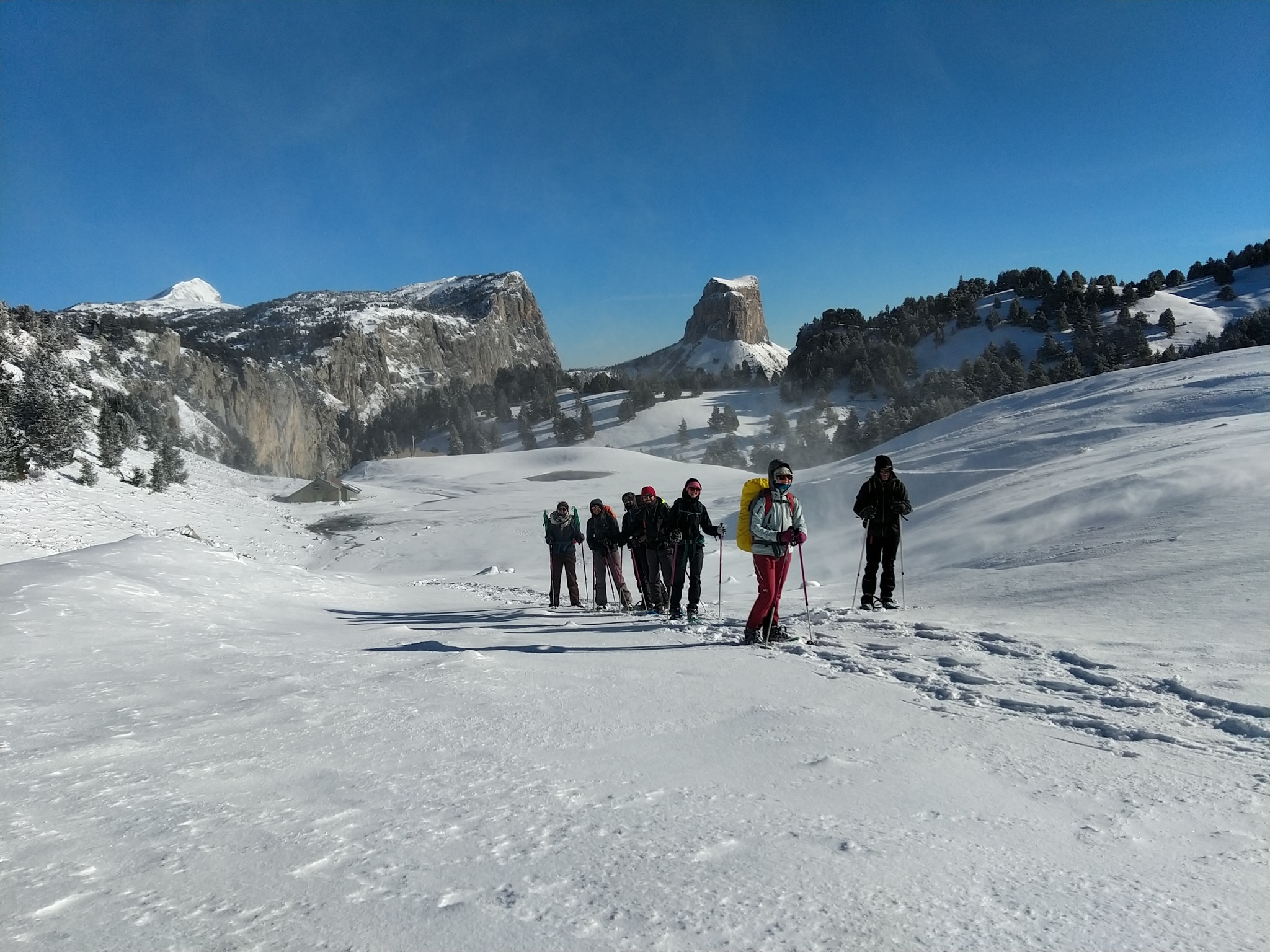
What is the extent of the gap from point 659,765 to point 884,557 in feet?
20.8

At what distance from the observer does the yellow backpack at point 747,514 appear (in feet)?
23.1

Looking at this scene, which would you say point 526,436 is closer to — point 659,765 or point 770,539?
point 770,539

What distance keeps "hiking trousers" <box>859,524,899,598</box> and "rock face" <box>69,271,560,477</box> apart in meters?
117

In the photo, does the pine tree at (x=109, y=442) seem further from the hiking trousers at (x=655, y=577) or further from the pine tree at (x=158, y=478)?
the hiking trousers at (x=655, y=577)

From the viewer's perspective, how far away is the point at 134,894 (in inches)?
86.9

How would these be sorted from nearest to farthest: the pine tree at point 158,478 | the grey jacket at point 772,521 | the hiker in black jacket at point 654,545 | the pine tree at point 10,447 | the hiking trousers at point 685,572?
1. the grey jacket at point 772,521
2. the hiking trousers at point 685,572
3. the hiker in black jacket at point 654,545
4. the pine tree at point 10,447
5. the pine tree at point 158,478

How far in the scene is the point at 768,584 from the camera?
7.00 m

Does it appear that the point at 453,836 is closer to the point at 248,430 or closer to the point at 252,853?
the point at 252,853

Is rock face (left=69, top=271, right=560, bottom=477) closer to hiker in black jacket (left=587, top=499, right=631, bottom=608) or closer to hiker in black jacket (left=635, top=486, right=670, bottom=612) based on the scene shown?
hiker in black jacket (left=587, top=499, right=631, bottom=608)

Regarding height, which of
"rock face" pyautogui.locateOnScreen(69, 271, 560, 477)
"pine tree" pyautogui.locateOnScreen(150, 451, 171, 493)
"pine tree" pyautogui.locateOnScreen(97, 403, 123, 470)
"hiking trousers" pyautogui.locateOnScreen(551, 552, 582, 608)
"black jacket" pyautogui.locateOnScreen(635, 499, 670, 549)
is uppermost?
"rock face" pyautogui.locateOnScreen(69, 271, 560, 477)

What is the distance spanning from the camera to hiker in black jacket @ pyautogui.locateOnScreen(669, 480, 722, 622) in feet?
30.9

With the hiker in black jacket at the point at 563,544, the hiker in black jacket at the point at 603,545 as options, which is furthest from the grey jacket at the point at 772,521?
Answer: the hiker in black jacket at the point at 563,544

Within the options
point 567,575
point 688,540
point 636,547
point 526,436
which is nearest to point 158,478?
point 567,575

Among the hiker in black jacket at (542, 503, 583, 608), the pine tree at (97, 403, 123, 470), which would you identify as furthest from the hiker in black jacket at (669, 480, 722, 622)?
the pine tree at (97, 403, 123, 470)
